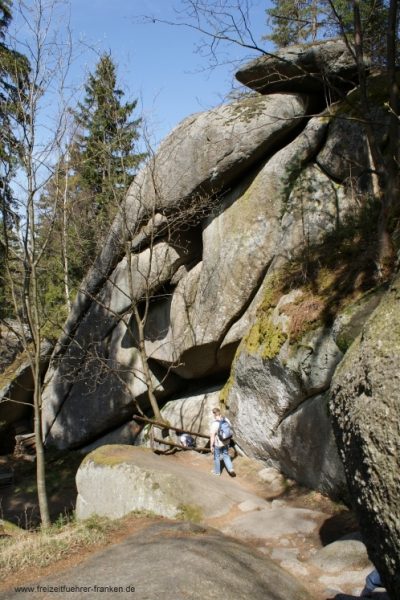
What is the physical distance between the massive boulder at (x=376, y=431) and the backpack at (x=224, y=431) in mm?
7678

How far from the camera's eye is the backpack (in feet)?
36.7

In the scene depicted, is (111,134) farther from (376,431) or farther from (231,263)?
(376,431)

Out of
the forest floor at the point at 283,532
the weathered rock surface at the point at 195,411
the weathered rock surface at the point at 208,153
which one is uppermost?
the weathered rock surface at the point at 208,153

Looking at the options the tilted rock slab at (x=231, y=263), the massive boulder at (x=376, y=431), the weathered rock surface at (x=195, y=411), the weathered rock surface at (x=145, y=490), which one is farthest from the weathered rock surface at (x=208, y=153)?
the massive boulder at (x=376, y=431)

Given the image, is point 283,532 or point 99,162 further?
point 99,162

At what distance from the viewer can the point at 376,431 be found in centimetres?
325

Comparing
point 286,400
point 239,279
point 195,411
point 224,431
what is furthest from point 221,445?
point 239,279

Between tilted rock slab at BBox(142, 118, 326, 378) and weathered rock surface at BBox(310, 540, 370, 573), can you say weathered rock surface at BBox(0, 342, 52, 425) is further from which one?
weathered rock surface at BBox(310, 540, 370, 573)

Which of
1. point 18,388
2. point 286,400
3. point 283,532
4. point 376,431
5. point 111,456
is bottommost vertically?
point 283,532

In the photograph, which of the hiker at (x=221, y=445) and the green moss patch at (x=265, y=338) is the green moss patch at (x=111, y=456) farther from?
the green moss patch at (x=265, y=338)

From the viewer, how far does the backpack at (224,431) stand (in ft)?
36.7

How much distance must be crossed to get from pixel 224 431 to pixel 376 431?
27.2ft

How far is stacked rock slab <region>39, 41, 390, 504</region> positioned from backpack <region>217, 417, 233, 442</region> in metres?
0.43

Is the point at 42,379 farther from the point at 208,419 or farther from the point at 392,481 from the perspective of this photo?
the point at 392,481
